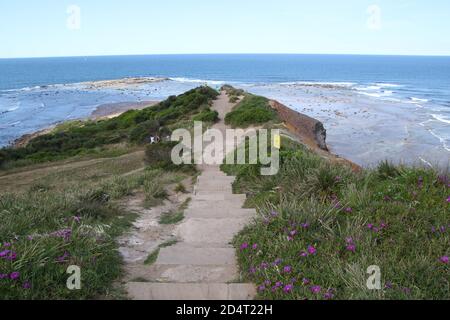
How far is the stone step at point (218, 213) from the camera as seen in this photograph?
24.8ft

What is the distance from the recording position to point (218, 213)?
25.7 ft

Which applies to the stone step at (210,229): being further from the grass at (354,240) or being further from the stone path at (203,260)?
the grass at (354,240)

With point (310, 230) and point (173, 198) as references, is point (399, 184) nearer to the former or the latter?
point (310, 230)

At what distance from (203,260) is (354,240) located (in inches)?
76.1

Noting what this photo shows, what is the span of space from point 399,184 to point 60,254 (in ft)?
17.2

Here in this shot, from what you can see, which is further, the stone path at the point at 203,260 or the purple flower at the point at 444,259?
the purple flower at the point at 444,259

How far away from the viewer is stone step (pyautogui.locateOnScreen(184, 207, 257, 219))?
7562 mm

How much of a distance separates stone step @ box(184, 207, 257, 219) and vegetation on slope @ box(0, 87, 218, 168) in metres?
16.0

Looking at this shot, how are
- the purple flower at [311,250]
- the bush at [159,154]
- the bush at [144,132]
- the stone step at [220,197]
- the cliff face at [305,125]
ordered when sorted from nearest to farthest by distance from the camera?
1. the purple flower at [311,250]
2. the stone step at [220,197]
3. the bush at [159,154]
4. the cliff face at [305,125]
5. the bush at [144,132]

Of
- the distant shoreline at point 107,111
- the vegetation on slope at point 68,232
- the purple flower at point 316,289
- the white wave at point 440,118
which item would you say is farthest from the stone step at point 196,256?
the white wave at point 440,118

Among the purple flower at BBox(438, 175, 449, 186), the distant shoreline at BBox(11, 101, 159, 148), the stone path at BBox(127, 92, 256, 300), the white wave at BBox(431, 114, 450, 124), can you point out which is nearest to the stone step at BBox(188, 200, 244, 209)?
the stone path at BBox(127, 92, 256, 300)

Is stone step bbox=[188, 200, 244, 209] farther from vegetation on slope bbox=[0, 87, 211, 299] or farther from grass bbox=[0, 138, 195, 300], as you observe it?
grass bbox=[0, 138, 195, 300]

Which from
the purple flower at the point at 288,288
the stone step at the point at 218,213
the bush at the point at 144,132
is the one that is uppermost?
the purple flower at the point at 288,288
